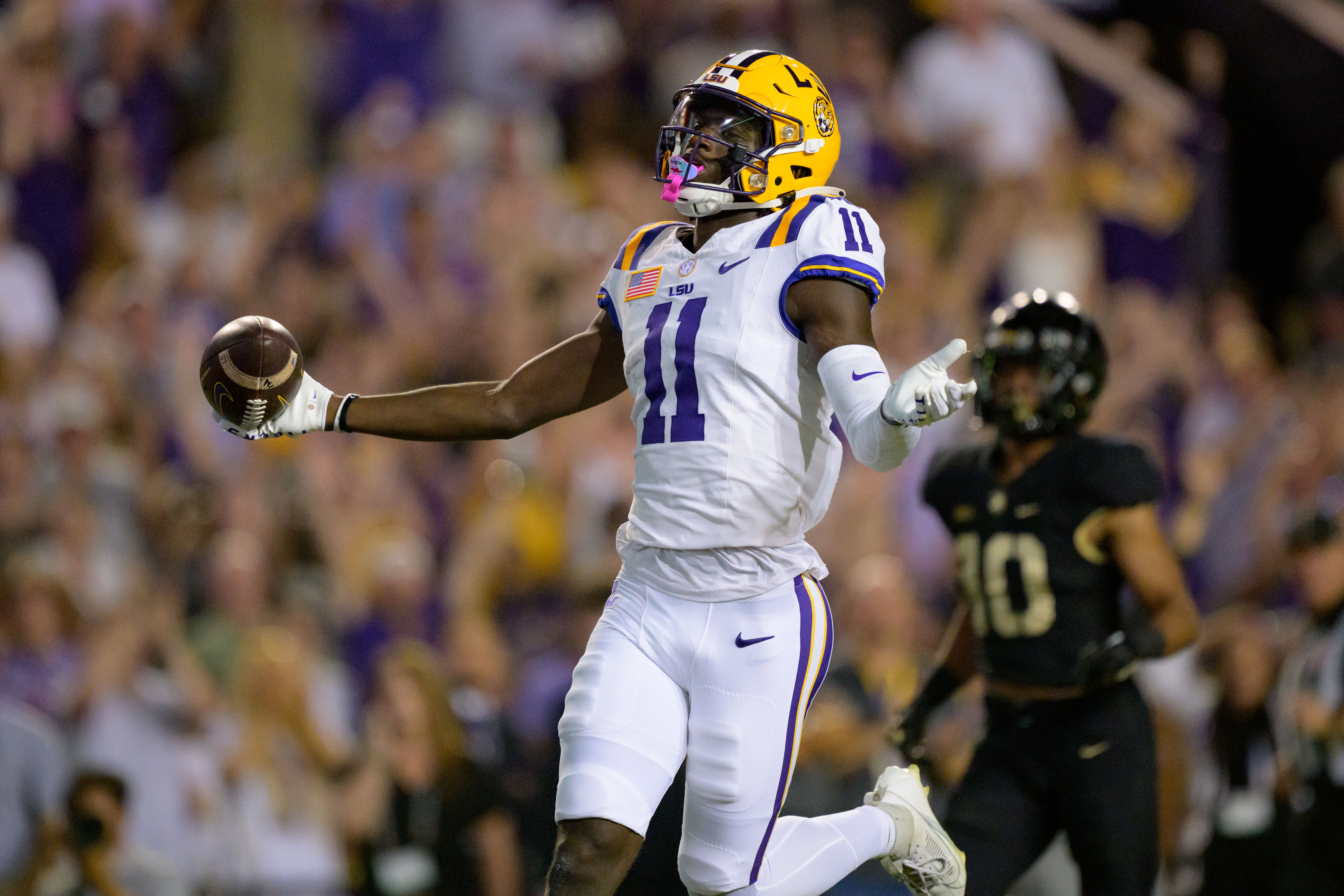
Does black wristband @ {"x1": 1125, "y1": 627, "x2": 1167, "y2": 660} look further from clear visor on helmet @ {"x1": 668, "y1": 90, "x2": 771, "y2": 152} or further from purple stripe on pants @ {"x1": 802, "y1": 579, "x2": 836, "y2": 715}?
clear visor on helmet @ {"x1": 668, "y1": 90, "x2": 771, "y2": 152}

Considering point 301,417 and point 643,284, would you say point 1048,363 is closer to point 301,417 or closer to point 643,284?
point 643,284

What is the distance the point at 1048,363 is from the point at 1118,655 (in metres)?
0.89

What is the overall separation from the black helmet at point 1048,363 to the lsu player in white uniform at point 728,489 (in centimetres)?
106

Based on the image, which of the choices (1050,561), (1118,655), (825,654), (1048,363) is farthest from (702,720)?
(1048,363)

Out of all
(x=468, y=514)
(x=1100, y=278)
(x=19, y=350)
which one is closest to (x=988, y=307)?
(x=1100, y=278)

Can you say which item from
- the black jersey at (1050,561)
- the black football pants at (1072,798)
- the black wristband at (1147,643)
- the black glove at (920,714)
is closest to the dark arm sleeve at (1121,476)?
the black jersey at (1050,561)

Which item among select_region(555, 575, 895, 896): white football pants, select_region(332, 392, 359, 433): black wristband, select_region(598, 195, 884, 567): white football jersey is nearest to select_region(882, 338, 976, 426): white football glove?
select_region(598, 195, 884, 567): white football jersey

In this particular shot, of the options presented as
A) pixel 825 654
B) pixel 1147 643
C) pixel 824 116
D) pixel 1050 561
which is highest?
pixel 824 116

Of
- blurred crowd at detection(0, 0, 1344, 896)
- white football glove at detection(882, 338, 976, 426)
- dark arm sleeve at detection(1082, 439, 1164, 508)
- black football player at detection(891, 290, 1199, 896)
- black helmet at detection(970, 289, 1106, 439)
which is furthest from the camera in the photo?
blurred crowd at detection(0, 0, 1344, 896)

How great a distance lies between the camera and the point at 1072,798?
14.7ft

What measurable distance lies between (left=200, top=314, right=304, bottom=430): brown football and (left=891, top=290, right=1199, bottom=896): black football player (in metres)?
2.02

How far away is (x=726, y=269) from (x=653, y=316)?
211 mm

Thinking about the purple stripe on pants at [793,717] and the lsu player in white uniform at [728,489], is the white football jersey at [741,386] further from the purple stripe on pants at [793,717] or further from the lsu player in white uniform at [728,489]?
the purple stripe on pants at [793,717]

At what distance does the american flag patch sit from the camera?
388 centimetres
